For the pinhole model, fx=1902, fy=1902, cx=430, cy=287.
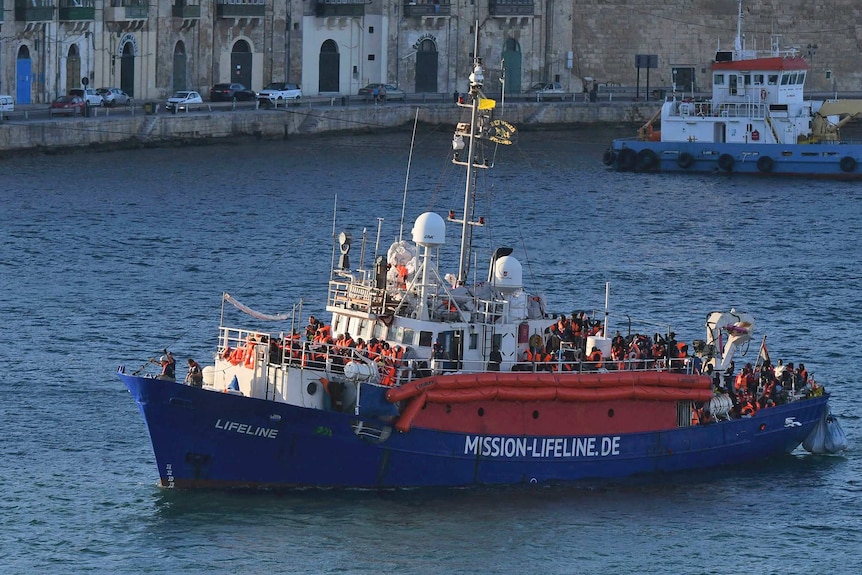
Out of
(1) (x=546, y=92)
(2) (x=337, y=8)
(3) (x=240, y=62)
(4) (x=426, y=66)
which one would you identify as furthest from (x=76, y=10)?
(1) (x=546, y=92)

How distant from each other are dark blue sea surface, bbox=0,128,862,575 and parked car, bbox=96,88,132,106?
12.3ft

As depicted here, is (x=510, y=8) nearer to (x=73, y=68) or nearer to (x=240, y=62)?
(x=240, y=62)

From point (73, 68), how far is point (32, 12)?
13.4 feet

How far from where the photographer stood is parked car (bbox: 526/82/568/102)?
376 ft

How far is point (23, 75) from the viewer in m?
96.4

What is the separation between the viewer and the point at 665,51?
4926 inches

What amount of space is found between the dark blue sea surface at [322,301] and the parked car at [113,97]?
3748mm

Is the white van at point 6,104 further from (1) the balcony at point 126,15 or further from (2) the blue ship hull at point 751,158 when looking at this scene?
(2) the blue ship hull at point 751,158

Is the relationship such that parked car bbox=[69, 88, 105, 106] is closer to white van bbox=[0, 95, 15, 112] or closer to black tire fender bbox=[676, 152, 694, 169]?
white van bbox=[0, 95, 15, 112]

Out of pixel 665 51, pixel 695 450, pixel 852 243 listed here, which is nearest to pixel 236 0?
pixel 665 51

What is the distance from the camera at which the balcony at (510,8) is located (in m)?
117

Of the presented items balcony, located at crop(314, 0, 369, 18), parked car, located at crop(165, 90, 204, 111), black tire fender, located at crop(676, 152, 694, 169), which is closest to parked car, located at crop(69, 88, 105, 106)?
parked car, located at crop(165, 90, 204, 111)

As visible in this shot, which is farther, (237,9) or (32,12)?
(237,9)

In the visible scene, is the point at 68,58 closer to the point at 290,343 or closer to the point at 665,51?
the point at 665,51
